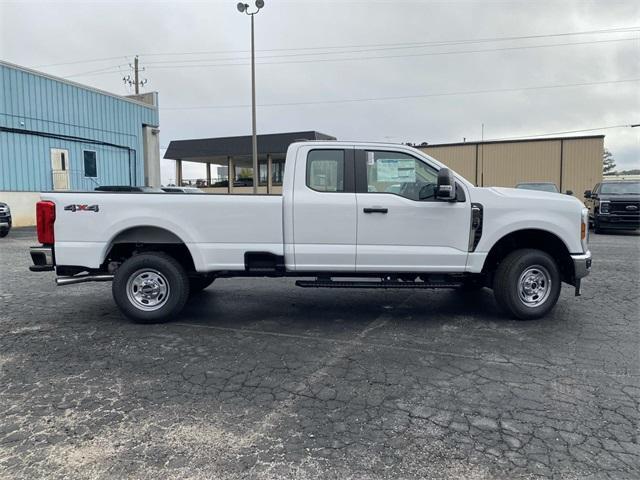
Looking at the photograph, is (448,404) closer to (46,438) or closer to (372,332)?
(372,332)

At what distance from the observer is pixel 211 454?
2957 millimetres

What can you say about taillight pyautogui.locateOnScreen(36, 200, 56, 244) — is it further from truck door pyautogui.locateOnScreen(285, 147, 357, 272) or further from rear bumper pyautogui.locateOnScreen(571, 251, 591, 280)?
rear bumper pyautogui.locateOnScreen(571, 251, 591, 280)

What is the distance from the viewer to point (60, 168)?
906 inches

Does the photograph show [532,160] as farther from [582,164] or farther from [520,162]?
[582,164]

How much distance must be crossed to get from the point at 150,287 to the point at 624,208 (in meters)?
17.4

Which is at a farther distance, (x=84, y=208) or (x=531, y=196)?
(x=531, y=196)

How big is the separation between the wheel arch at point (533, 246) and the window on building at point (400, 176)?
1.13m

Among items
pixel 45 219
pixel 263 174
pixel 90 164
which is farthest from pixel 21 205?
pixel 263 174

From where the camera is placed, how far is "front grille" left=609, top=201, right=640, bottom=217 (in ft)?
56.2

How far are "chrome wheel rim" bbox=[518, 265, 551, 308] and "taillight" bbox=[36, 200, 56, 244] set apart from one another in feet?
18.1

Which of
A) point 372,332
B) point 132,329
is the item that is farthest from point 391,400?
point 132,329

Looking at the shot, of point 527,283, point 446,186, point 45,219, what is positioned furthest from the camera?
point 527,283

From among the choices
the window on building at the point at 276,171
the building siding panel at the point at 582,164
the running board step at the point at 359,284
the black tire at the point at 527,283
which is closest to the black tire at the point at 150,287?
the running board step at the point at 359,284

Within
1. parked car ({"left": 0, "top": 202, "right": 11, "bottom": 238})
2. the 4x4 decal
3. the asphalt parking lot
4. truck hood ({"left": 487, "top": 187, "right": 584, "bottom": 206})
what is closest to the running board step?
the asphalt parking lot
